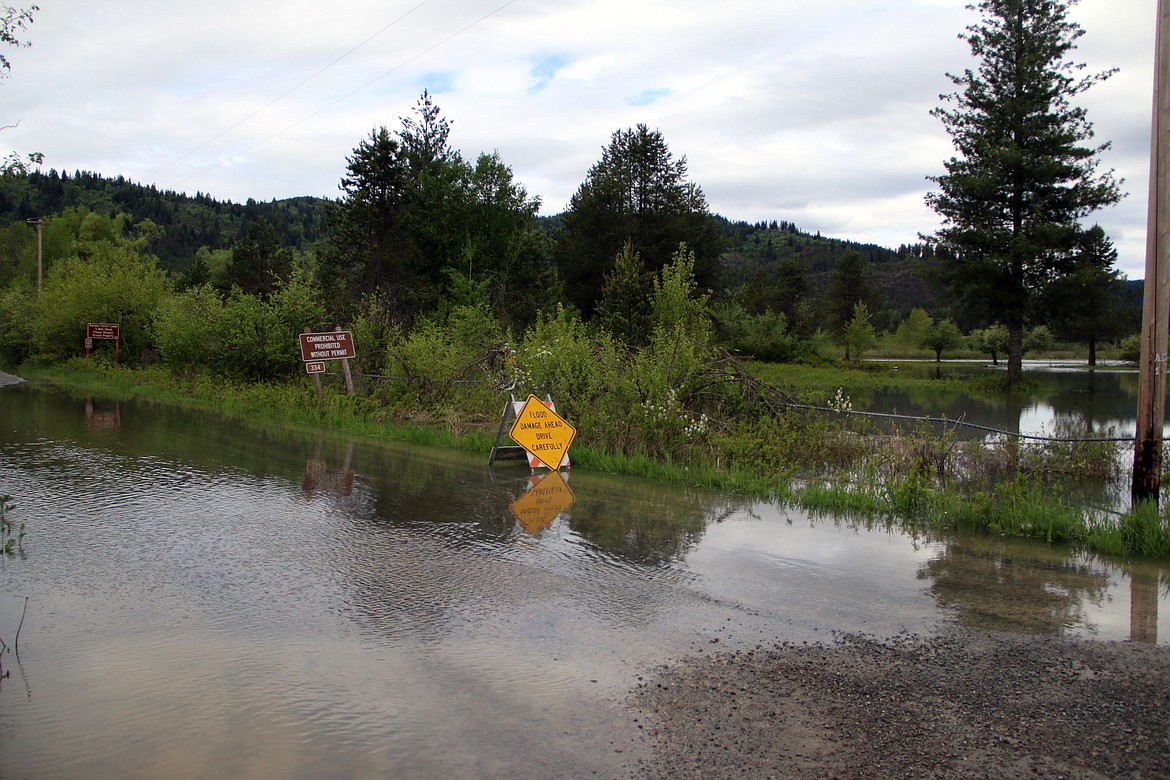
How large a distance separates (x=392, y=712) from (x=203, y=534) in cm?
491

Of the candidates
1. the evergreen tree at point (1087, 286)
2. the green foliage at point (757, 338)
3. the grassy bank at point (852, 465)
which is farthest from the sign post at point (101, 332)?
the evergreen tree at point (1087, 286)

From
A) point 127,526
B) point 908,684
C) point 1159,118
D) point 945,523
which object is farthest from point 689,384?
point 908,684

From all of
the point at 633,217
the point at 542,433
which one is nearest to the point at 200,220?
the point at 633,217

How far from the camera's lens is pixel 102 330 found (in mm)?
39688

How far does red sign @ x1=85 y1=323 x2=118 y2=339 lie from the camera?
39.4m

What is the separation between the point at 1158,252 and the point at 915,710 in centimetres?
714

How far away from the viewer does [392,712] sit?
472 centimetres

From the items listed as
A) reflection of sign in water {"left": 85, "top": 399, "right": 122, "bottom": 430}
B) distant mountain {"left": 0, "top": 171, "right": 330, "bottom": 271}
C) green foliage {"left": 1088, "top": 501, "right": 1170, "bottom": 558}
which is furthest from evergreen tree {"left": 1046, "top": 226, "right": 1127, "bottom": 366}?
distant mountain {"left": 0, "top": 171, "right": 330, "bottom": 271}

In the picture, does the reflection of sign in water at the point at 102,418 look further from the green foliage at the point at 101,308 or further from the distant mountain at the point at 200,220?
the distant mountain at the point at 200,220

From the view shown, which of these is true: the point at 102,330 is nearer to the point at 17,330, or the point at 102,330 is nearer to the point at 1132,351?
the point at 17,330

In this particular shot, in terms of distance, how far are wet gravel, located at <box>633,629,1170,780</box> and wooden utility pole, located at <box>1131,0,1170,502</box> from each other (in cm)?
477

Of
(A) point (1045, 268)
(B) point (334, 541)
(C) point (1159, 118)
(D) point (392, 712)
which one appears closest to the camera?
(D) point (392, 712)

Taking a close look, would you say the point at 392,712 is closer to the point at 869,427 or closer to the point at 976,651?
the point at 976,651

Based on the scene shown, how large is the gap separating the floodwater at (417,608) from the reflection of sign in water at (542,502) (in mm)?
63
